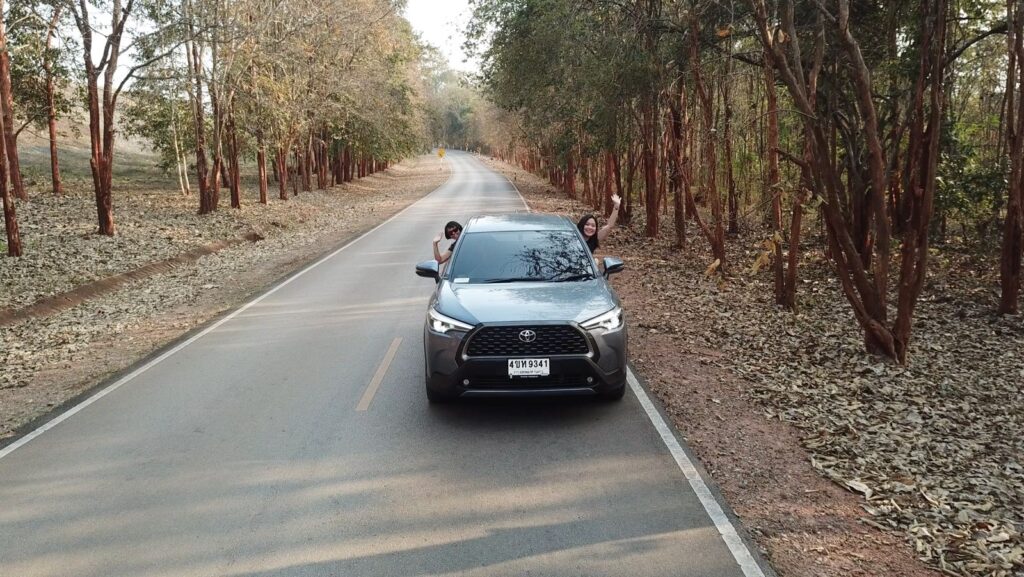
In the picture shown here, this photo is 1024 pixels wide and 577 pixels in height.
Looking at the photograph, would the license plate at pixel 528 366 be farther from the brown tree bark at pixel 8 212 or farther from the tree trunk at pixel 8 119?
the tree trunk at pixel 8 119

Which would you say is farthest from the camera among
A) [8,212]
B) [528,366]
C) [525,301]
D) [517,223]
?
[8,212]

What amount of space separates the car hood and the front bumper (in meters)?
0.20

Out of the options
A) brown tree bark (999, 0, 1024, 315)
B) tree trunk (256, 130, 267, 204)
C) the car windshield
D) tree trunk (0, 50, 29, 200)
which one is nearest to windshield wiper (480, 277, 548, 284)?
the car windshield

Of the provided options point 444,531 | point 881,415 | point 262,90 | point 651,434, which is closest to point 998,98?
point 881,415

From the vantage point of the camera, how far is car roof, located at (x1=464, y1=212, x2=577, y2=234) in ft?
26.6

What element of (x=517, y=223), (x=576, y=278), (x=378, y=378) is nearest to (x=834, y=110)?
(x=517, y=223)

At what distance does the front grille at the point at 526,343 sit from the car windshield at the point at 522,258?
107 cm

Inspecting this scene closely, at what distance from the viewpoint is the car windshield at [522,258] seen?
7.21 meters

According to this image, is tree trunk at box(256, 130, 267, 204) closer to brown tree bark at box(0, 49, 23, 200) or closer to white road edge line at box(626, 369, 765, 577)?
brown tree bark at box(0, 49, 23, 200)

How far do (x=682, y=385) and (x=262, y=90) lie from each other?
85.1ft

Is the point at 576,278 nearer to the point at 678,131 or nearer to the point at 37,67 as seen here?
the point at 678,131

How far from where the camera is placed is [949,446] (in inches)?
240

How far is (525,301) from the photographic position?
6.46 m

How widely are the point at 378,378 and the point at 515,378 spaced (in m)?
2.23
